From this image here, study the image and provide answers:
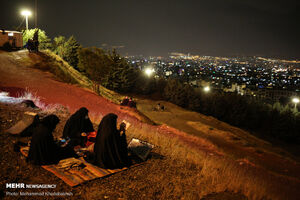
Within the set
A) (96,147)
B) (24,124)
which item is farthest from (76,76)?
(96,147)

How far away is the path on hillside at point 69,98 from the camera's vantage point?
13.9 meters

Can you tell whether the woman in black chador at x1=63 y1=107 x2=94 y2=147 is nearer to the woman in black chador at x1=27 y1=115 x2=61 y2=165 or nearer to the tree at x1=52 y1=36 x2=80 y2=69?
the woman in black chador at x1=27 y1=115 x2=61 y2=165

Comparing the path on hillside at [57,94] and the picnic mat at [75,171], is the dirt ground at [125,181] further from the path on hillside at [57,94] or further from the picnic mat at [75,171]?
the path on hillside at [57,94]

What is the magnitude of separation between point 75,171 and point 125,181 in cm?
130

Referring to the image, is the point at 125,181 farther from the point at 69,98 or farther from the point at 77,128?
the point at 69,98

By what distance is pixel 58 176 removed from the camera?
568 centimetres

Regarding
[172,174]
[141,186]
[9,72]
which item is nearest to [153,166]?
[172,174]

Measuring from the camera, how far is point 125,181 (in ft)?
19.9

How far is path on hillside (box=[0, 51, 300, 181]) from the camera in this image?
13931mm

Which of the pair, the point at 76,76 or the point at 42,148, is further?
the point at 76,76

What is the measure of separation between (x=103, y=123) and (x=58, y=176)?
67.9 inches

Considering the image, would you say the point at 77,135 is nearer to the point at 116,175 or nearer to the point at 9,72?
the point at 116,175

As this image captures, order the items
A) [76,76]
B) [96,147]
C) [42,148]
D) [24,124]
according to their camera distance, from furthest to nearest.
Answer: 1. [76,76]
2. [24,124]
3. [96,147]
4. [42,148]

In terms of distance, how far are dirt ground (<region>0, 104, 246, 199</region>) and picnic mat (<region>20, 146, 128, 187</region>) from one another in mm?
107
